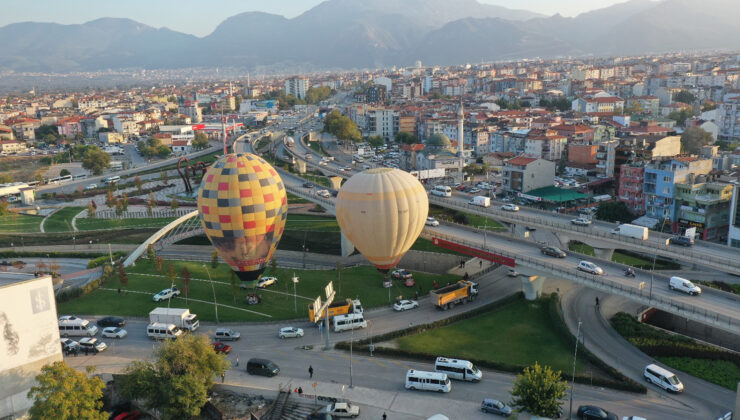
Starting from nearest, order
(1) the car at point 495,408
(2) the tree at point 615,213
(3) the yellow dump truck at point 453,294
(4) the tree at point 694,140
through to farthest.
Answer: (1) the car at point 495,408 → (3) the yellow dump truck at point 453,294 → (2) the tree at point 615,213 → (4) the tree at point 694,140

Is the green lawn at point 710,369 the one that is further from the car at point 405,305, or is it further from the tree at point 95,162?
the tree at point 95,162

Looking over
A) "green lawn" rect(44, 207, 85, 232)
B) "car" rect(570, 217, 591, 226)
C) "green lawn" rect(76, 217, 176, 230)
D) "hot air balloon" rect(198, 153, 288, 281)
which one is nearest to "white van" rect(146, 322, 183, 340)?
"hot air balloon" rect(198, 153, 288, 281)

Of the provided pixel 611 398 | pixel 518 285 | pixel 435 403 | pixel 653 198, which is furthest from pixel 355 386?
pixel 653 198

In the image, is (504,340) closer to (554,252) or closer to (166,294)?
(554,252)

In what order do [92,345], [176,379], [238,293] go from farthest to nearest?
[238,293] → [92,345] → [176,379]

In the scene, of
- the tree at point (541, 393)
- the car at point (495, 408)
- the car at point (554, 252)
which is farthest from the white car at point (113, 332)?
the car at point (554, 252)

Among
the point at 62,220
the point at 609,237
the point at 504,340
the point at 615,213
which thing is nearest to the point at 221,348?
the point at 504,340

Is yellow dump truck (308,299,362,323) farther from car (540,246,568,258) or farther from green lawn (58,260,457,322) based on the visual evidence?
car (540,246,568,258)
